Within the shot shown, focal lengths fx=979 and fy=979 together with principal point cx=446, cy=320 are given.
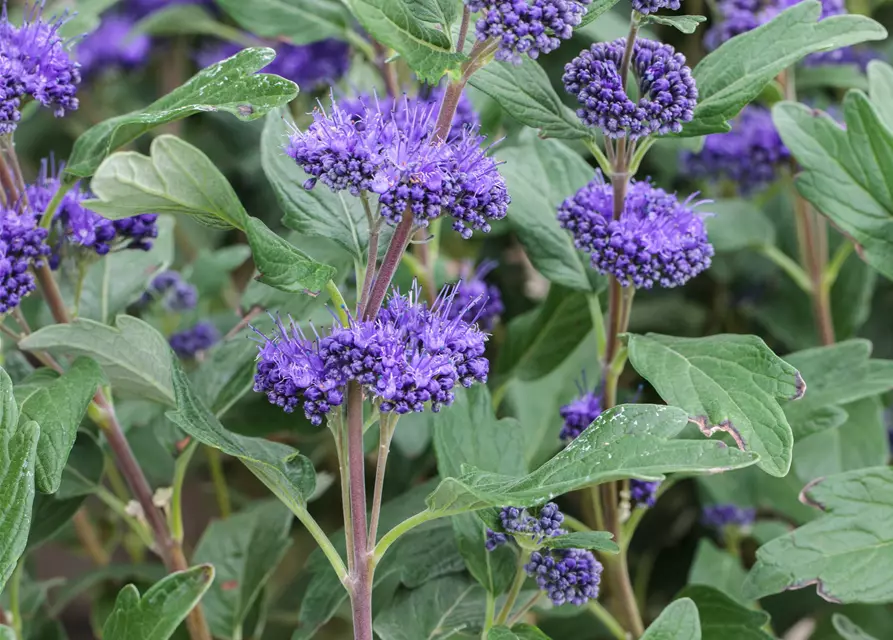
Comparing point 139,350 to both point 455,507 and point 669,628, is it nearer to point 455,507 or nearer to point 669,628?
point 455,507

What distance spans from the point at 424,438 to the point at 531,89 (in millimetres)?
465

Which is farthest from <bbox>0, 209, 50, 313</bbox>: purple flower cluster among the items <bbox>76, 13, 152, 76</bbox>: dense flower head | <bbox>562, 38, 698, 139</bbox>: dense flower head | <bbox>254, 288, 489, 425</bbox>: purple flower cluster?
<bbox>76, 13, 152, 76</bbox>: dense flower head

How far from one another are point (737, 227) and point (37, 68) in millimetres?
859

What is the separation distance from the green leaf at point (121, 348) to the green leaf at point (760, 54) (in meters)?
0.48

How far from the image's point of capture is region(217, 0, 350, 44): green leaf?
121 centimetres

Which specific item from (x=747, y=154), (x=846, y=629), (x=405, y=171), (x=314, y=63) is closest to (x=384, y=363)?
(x=405, y=171)

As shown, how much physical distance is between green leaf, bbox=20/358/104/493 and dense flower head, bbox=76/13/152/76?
1121 millimetres

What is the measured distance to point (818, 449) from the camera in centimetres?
108

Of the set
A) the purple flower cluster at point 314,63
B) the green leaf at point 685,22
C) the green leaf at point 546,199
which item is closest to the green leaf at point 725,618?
the green leaf at point 546,199

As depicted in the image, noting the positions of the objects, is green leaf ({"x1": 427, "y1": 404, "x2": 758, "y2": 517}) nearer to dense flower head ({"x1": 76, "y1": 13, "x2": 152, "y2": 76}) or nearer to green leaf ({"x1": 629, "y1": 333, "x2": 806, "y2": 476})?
green leaf ({"x1": 629, "y1": 333, "x2": 806, "y2": 476})

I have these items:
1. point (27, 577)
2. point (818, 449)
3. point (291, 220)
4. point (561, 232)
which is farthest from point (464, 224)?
point (27, 577)

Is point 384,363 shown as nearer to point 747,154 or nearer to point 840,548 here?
point 840,548

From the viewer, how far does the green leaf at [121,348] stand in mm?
796

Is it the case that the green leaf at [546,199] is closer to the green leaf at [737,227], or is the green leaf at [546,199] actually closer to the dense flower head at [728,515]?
the green leaf at [737,227]
